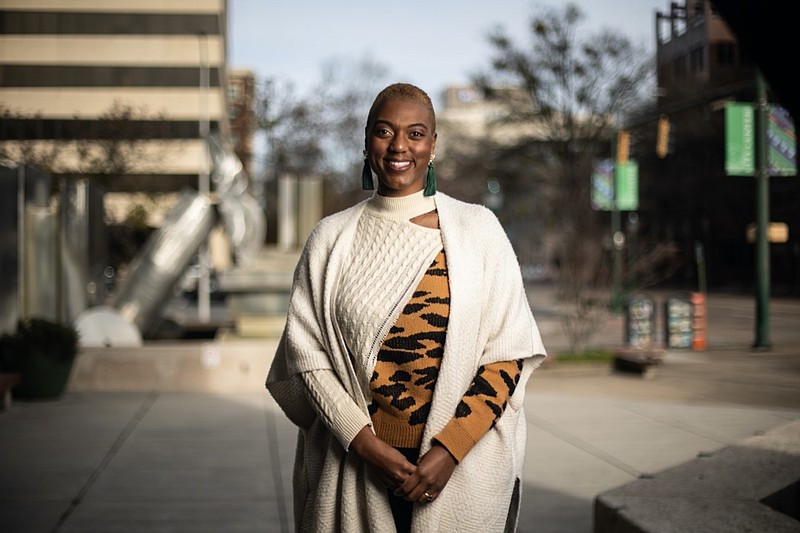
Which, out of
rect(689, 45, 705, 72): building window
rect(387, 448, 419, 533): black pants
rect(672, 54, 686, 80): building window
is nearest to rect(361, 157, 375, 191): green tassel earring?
rect(387, 448, 419, 533): black pants

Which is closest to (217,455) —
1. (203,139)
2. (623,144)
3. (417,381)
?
(417,381)

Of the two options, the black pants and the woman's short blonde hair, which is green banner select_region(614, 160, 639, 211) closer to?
the woman's short blonde hair

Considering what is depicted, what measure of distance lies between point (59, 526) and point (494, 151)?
127 feet

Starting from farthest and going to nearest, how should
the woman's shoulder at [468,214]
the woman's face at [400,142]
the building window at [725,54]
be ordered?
the building window at [725,54], the woman's shoulder at [468,214], the woman's face at [400,142]

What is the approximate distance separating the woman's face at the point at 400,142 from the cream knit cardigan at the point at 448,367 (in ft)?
0.51

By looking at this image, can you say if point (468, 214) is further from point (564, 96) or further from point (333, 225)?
point (564, 96)

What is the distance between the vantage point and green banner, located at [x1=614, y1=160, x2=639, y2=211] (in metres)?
26.3

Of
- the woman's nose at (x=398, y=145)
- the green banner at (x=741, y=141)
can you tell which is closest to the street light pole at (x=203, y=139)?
the green banner at (x=741, y=141)

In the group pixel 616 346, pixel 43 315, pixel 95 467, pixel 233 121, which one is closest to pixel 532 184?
pixel 233 121

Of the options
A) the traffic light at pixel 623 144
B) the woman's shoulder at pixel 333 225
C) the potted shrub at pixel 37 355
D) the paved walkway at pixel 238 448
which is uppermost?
the traffic light at pixel 623 144

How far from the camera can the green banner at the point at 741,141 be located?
1688 cm

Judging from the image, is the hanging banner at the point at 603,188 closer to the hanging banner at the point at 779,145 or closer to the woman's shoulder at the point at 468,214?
the hanging banner at the point at 779,145

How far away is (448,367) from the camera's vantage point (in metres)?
2.48

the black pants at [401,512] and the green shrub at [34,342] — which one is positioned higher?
the black pants at [401,512]
